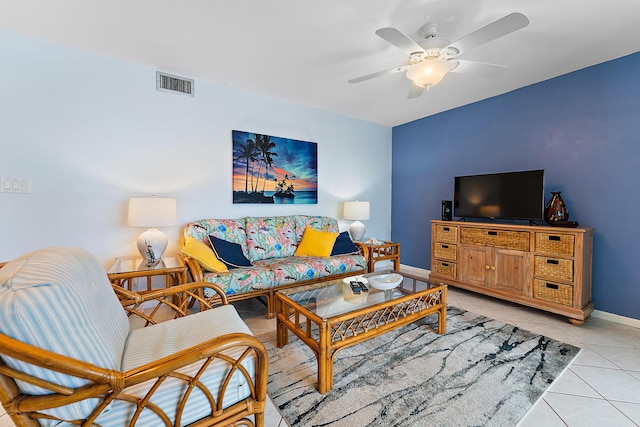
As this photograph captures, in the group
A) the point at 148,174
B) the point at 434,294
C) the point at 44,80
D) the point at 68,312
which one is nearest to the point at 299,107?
the point at 148,174

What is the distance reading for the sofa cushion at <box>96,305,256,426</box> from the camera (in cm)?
89

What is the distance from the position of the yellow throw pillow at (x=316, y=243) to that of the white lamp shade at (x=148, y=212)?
1464 mm

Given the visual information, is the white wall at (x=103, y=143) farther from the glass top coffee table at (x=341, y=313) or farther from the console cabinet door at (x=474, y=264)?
the console cabinet door at (x=474, y=264)

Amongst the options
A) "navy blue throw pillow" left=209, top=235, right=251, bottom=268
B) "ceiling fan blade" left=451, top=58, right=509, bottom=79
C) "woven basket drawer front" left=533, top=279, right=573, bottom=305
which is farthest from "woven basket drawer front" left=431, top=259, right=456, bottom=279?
"navy blue throw pillow" left=209, top=235, right=251, bottom=268

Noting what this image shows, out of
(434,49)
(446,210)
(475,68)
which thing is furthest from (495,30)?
(446,210)

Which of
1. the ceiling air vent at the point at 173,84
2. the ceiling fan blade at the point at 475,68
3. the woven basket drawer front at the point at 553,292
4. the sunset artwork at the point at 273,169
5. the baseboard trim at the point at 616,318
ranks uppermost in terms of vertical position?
the ceiling air vent at the point at 173,84

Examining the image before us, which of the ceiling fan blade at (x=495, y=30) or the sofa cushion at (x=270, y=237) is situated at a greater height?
the ceiling fan blade at (x=495, y=30)

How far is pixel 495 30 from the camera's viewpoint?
62.0 inches

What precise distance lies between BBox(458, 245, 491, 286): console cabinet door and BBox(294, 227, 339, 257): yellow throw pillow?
151 cm

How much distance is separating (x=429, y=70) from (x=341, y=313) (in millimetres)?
1885

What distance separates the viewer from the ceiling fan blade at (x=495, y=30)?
4.72 ft

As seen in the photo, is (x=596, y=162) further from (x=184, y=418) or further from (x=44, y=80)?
(x=44, y=80)

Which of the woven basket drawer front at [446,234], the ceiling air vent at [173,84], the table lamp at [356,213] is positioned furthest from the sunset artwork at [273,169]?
the woven basket drawer front at [446,234]

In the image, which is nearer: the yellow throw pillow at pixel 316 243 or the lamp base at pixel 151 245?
the lamp base at pixel 151 245
